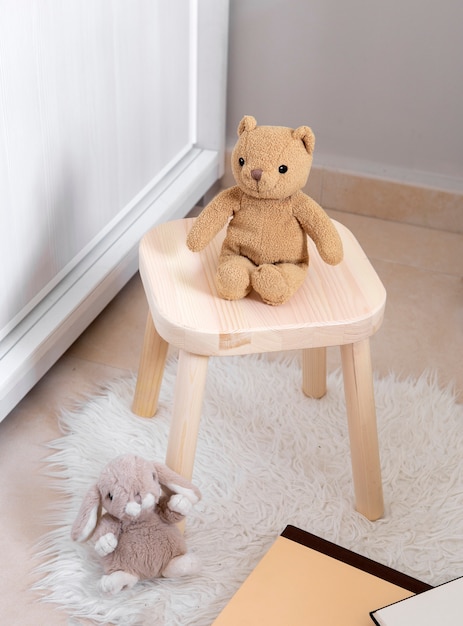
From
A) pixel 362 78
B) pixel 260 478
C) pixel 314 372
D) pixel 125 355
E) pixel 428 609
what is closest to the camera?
pixel 428 609

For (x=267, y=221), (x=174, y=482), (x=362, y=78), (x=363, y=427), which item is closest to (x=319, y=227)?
(x=267, y=221)

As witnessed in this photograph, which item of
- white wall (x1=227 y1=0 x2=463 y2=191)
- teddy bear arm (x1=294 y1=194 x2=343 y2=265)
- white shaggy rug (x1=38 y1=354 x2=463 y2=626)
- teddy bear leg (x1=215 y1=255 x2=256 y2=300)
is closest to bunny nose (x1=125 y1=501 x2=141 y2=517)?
white shaggy rug (x1=38 y1=354 x2=463 y2=626)

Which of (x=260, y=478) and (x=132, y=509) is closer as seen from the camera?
(x=132, y=509)

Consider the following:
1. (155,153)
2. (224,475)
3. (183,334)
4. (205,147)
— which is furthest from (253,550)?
(205,147)

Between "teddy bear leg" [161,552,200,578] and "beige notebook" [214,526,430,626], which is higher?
"beige notebook" [214,526,430,626]

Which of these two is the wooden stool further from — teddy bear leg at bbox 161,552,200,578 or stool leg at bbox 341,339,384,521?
teddy bear leg at bbox 161,552,200,578

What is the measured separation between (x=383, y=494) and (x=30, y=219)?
67 cm

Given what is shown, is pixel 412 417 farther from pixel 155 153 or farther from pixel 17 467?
pixel 155 153

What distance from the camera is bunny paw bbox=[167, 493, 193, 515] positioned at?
1020 mm

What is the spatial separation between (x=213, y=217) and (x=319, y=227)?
0.14m

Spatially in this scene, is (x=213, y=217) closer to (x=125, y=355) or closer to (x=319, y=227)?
(x=319, y=227)

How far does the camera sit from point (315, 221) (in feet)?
3.34

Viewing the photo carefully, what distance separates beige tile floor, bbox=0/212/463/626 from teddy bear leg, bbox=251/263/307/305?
1.48ft

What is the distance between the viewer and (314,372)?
130 cm
